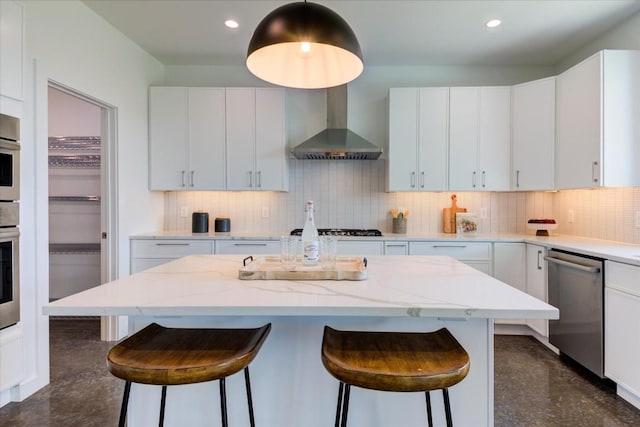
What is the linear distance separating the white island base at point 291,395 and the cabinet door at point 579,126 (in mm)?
2195

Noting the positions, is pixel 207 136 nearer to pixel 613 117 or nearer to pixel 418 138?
pixel 418 138

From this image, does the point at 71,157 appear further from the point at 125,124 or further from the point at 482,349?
the point at 482,349

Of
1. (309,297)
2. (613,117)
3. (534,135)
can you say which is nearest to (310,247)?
(309,297)

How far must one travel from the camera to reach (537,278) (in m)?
3.03

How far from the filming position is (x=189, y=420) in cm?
152

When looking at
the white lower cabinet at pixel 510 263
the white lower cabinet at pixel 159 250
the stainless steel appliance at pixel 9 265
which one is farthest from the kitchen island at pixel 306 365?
the white lower cabinet at pixel 510 263

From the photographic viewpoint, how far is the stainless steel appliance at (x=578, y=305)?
7.45 ft

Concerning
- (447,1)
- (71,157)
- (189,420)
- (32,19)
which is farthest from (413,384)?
(71,157)

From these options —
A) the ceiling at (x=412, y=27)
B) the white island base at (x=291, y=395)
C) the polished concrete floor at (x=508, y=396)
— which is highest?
the ceiling at (x=412, y=27)

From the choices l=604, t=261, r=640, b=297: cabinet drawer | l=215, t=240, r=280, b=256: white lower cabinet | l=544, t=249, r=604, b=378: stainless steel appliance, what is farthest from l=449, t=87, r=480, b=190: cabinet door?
l=215, t=240, r=280, b=256: white lower cabinet

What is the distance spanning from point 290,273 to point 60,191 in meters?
3.86

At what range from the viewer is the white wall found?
2.21 m

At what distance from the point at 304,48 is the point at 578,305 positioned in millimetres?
2500

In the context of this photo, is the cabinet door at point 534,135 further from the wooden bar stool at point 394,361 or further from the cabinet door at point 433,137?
the wooden bar stool at point 394,361
